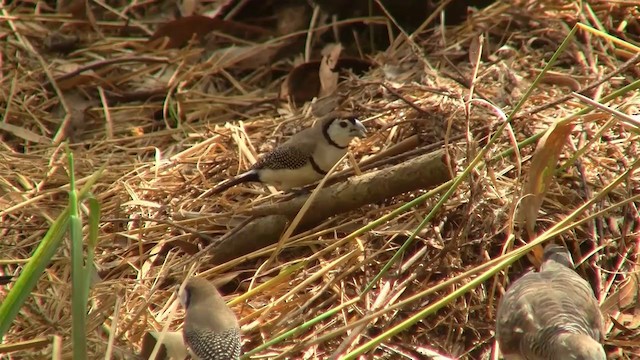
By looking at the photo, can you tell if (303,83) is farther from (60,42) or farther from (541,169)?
(541,169)

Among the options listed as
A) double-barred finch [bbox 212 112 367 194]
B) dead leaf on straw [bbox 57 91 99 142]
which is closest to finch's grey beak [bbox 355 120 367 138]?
double-barred finch [bbox 212 112 367 194]

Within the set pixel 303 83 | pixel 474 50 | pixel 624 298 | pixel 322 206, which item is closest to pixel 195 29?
pixel 303 83

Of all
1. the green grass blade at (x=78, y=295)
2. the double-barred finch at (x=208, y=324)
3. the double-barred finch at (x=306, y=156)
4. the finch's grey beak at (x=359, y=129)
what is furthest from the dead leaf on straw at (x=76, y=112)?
the green grass blade at (x=78, y=295)

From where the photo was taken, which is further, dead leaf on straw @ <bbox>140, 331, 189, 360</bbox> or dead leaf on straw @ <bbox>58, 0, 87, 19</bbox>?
dead leaf on straw @ <bbox>58, 0, 87, 19</bbox>

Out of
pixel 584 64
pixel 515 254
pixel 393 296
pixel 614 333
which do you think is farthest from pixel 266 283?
pixel 584 64

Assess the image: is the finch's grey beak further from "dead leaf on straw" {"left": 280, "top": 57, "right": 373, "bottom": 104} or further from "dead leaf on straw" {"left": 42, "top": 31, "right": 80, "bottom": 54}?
"dead leaf on straw" {"left": 42, "top": 31, "right": 80, "bottom": 54}

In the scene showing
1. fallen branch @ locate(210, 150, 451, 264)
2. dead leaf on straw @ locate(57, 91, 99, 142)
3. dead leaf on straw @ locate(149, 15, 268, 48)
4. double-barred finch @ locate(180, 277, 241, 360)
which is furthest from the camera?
dead leaf on straw @ locate(149, 15, 268, 48)

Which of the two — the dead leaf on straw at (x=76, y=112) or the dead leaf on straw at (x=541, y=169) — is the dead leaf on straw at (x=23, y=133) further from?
the dead leaf on straw at (x=541, y=169)
